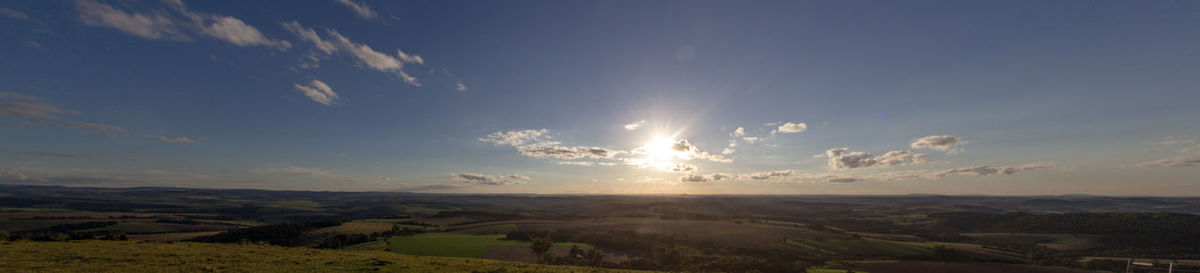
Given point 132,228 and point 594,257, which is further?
point 132,228

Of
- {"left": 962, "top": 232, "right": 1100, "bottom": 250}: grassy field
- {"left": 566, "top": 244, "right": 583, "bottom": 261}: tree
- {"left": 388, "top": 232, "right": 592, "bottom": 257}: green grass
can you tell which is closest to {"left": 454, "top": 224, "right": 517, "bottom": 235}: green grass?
{"left": 388, "top": 232, "right": 592, "bottom": 257}: green grass

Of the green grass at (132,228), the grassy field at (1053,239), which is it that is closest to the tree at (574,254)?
the green grass at (132,228)

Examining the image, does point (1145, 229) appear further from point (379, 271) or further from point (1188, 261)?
point (379, 271)

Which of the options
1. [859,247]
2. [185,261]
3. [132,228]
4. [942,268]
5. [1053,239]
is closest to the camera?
[185,261]

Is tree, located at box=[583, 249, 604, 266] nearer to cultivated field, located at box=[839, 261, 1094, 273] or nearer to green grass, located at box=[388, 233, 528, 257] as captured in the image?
green grass, located at box=[388, 233, 528, 257]

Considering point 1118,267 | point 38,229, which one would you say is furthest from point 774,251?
point 38,229

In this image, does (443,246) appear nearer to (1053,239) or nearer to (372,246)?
(372,246)

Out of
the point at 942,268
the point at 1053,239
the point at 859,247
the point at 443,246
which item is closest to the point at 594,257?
the point at 443,246

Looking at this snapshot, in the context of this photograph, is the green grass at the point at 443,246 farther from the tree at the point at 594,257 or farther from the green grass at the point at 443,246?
the tree at the point at 594,257

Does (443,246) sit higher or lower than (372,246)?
lower
